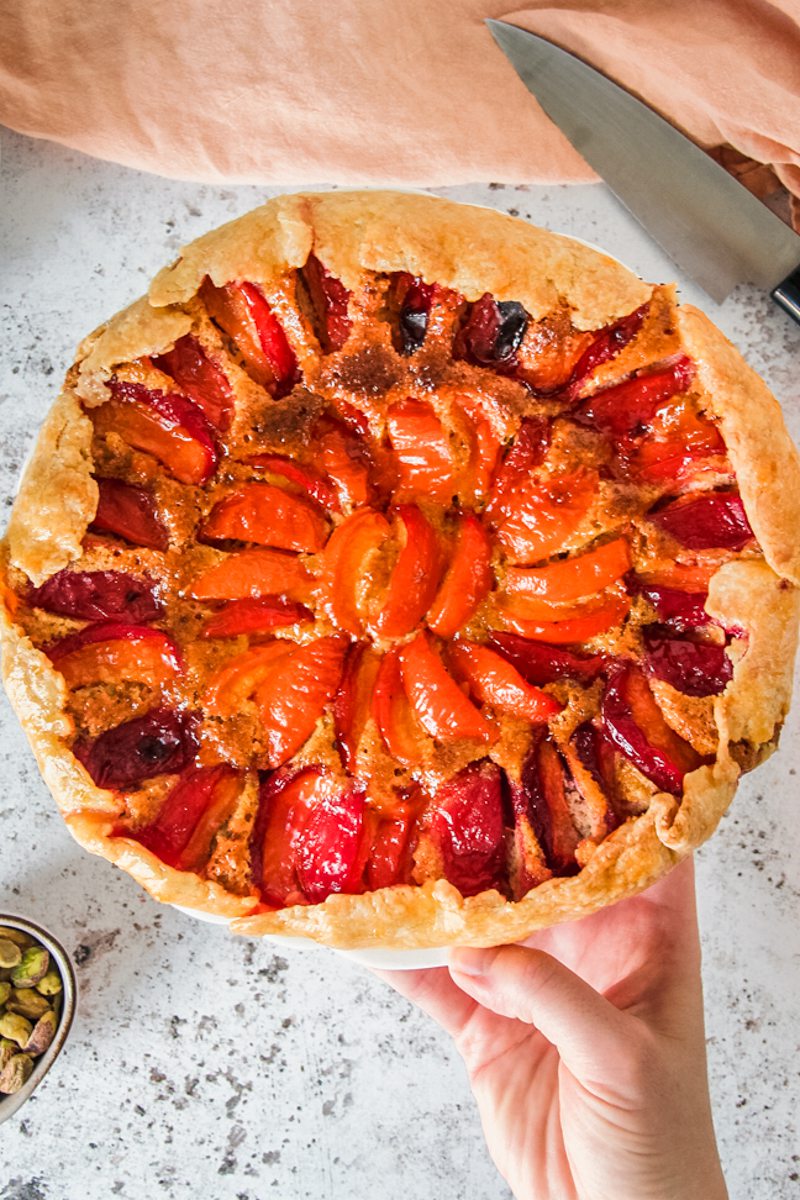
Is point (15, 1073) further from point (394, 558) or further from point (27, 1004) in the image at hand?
point (394, 558)

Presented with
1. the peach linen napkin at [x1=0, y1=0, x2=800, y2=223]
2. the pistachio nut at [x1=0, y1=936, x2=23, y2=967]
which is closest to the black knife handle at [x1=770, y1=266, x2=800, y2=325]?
the peach linen napkin at [x1=0, y1=0, x2=800, y2=223]

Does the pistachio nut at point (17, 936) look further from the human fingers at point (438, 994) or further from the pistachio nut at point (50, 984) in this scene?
the human fingers at point (438, 994)

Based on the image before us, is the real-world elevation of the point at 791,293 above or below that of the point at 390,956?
above

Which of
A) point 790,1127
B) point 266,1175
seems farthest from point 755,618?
point 266,1175

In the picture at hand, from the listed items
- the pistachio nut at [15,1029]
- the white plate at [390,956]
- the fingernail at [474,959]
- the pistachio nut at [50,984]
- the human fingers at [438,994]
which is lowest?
the pistachio nut at [15,1029]

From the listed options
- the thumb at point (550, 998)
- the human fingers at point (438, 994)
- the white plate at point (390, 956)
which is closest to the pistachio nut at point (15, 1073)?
the white plate at point (390, 956)

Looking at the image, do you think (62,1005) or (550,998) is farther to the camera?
(62,1005)

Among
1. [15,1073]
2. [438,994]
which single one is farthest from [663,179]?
[15,1073]

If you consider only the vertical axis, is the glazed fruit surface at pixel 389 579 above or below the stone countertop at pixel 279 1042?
above
